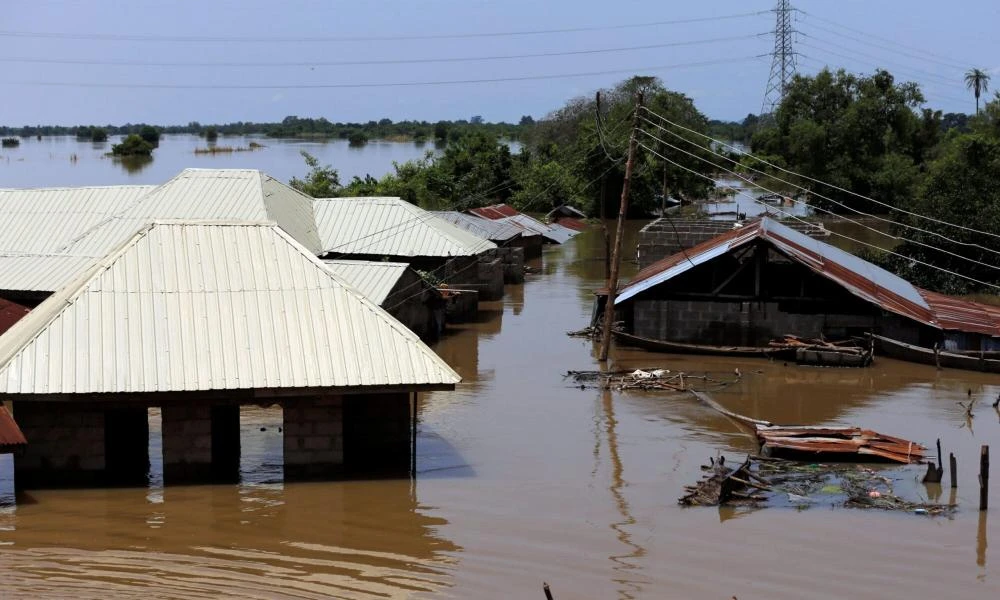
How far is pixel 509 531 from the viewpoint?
49.1 ft

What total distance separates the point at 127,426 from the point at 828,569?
30.7 feet

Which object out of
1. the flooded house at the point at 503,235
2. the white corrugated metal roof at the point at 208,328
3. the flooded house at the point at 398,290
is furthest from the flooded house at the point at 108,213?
the white corrugated metal roof at the point at 208,328

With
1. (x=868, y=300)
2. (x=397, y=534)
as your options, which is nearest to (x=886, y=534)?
(x=397, y=534)

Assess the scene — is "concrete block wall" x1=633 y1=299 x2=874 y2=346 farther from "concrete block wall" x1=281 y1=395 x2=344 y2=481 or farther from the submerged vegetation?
the submerged vegetation

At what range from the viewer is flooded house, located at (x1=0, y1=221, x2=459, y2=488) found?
15.5 meters

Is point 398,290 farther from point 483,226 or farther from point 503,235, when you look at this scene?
point 483,226

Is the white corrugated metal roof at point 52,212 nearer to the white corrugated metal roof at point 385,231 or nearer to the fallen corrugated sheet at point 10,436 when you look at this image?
the white corrugated metal roof at point 385,231

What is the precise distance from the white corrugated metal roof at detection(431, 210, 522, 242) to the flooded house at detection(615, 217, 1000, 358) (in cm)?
1257

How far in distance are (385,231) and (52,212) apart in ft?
27.8

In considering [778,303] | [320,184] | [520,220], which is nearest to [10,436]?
[778,303]

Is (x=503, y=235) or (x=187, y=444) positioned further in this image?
(x=503, y=235)

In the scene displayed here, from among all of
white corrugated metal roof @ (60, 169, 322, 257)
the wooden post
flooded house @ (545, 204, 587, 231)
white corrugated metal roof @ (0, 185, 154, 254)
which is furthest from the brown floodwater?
flooded house @ (545, 204, 587, 231)

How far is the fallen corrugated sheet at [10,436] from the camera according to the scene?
1462cm

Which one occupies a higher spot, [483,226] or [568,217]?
[568,217]
